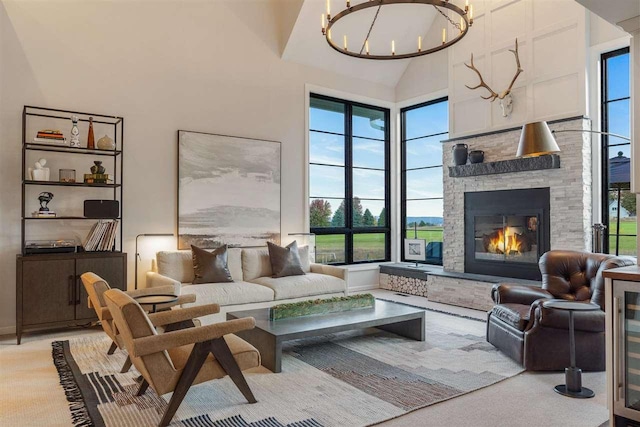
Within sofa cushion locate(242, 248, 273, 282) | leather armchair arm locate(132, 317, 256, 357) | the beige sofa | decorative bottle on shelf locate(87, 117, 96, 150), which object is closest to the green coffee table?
the beige sofa

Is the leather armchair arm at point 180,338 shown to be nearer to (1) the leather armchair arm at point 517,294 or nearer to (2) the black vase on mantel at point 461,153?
(1) the leather armchair arm at point 517,294

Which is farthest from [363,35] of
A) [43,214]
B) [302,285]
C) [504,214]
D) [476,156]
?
[43,214]

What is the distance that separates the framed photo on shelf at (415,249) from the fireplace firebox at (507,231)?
779 mm

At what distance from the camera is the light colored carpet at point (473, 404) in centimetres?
271

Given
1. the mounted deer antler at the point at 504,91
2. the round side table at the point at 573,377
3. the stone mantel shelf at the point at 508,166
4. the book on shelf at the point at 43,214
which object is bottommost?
the round side table at the point at 573,377

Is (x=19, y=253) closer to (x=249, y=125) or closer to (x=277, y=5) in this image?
(x=249, y=125)

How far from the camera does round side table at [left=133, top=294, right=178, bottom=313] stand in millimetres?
3490

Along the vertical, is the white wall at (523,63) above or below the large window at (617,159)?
above

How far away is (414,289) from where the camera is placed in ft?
23.2

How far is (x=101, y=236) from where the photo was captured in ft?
16.1

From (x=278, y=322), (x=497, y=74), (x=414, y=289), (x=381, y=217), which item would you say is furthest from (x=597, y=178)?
(x=278, y=322)

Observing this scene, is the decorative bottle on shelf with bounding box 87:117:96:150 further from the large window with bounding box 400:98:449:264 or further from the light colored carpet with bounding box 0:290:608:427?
the large window with bounding box 400:98:449:264

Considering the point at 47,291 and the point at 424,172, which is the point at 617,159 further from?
the point at 47,291

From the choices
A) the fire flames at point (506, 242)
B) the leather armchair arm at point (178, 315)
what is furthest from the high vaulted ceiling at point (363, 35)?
the leather armchair arm at point (178, 315)
